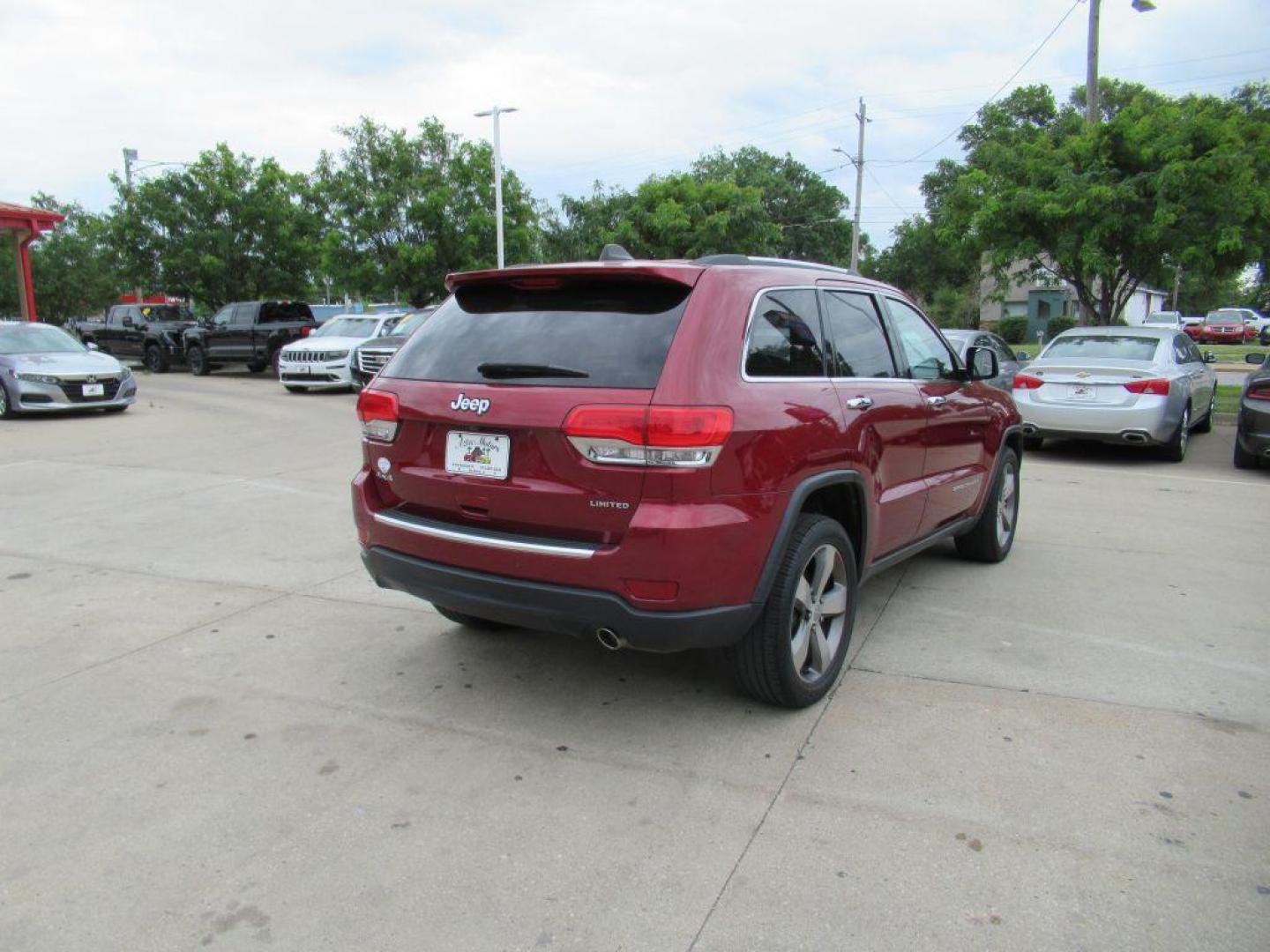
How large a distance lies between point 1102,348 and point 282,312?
61.1 feet

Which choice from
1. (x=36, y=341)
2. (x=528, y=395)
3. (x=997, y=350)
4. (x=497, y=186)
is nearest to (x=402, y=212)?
(x=497, y=186)

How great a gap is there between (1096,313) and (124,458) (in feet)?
50.7

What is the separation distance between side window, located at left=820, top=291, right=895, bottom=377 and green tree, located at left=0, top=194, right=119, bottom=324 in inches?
1510

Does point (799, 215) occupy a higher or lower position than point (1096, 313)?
higher

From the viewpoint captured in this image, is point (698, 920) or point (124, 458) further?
point (124, 458)

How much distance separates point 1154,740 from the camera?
3535 millimetres

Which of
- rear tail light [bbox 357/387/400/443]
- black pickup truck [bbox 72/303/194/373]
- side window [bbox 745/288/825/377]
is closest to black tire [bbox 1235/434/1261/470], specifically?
side window [bbox 745/288/825/377]

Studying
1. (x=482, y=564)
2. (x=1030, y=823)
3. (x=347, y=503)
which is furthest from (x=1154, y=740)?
(x=347, y=503)

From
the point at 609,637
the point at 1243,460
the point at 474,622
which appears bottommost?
the point at 474,622

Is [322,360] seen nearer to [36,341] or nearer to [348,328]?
[348,328]

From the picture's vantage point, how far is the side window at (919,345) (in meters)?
4.84

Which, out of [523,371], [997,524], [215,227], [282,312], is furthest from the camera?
[215,227]

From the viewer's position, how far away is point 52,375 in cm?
1359

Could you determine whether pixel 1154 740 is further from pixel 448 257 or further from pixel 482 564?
pixel 448 257
